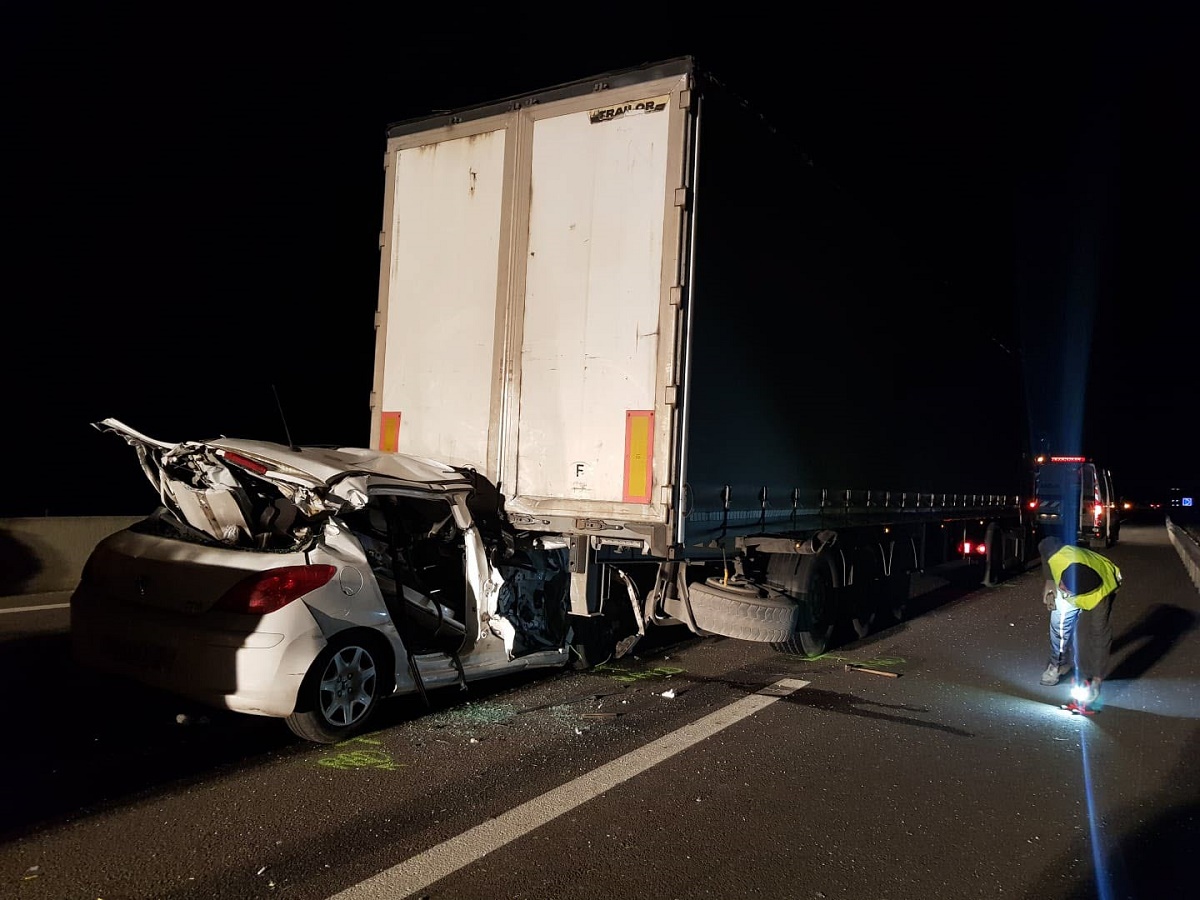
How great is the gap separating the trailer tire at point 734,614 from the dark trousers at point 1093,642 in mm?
2115

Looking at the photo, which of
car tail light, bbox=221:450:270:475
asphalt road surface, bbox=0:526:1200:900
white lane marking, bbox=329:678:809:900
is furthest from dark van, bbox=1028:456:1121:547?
car tail light, bbox=221:450:270:475

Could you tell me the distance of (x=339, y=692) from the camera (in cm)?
463

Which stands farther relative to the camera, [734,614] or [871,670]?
[871,670]

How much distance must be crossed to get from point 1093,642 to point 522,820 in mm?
4544

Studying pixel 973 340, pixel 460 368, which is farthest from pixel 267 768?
pixel 973 340

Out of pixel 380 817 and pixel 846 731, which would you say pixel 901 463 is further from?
pixel 380 817

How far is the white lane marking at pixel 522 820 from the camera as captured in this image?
315cm

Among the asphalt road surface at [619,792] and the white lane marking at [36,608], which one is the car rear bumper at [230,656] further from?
the white lane marking at [36,608]

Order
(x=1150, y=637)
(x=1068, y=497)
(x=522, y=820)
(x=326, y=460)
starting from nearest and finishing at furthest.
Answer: (x=522, y=820) < (x=326, y=460) < (x=1150, y=637) < (x=1068, y=497)

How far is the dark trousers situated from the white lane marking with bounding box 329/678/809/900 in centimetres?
258

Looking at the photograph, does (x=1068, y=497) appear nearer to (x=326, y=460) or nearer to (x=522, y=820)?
(x=326, y=460)

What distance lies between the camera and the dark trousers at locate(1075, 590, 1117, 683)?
6.11m

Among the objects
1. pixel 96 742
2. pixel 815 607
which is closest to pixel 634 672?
pixel 815 607

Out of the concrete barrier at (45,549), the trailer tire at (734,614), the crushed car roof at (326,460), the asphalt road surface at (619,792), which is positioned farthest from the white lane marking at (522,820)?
the concrete barrier at (45,549)
